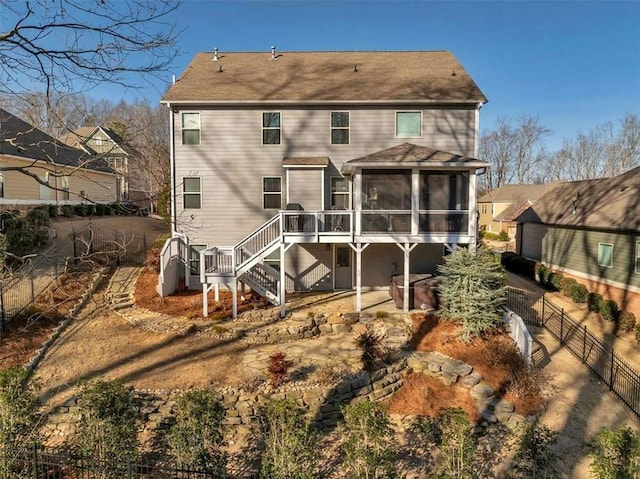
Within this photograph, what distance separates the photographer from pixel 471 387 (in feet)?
31.5

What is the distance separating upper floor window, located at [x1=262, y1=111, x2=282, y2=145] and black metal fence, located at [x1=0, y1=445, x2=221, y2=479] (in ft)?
39.6

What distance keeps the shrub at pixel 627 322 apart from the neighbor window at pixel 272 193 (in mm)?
14120

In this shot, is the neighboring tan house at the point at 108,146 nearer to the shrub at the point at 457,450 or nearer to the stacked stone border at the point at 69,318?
the stacked stone border at the point at 69,318

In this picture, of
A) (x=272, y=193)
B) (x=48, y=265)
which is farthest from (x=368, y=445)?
(x=48, y=265)

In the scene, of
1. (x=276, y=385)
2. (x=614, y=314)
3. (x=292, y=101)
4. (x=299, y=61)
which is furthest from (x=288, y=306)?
(x=614, y=314)

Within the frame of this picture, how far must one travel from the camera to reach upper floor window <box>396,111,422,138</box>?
15.4m

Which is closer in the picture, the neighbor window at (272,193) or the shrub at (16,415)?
the shrub at (16,415)

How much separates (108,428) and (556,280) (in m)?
20.0

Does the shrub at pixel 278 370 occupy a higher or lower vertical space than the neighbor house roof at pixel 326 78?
lower

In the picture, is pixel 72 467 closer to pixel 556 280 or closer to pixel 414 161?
pixel 414 161

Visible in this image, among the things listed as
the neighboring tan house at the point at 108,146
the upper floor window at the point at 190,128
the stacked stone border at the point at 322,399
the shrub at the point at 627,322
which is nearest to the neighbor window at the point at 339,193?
the upper floor window at the point at 190,128

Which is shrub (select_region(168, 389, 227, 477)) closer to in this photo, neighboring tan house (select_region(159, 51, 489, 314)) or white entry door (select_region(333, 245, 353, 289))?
neighboring tan house (select_region(159, 51, 489, 314))

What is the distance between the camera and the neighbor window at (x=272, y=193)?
15.6 m

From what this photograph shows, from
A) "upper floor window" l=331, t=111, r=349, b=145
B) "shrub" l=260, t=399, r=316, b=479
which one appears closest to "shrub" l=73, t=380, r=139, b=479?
"shrub" l=260, t=399, r=316, b=479
